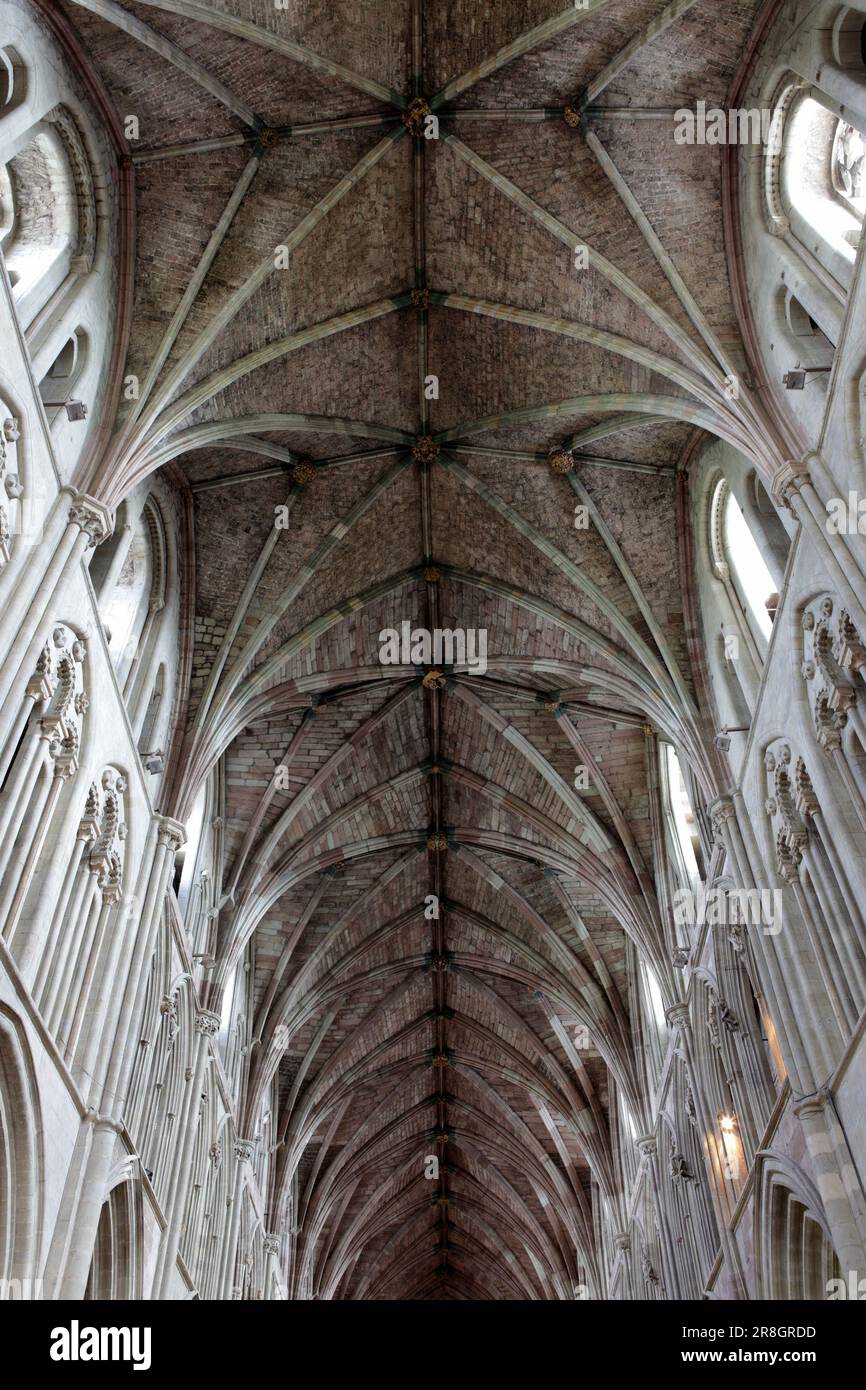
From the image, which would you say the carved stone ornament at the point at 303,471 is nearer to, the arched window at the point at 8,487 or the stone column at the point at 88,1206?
the arched window at the point at 8,487

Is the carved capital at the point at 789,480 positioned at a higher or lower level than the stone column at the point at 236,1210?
higher

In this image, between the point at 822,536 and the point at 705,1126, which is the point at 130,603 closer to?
the point at 822,536

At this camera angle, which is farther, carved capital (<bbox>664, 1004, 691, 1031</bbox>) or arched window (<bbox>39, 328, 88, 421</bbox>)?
carved capital (<bbox>664, 1004, 691, 1031</bbox>)

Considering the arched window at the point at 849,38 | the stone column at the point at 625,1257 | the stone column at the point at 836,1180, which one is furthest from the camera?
the stone column at the point at 625,1257

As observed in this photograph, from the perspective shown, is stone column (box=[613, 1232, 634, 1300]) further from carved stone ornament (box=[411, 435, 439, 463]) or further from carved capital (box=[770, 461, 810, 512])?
carved capital (box=[770, 461, 810, 512])

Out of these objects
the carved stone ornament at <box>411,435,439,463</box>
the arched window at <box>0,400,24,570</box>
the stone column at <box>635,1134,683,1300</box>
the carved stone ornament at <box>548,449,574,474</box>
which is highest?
the carved stone ornament at <box>411,435,439,463</box>

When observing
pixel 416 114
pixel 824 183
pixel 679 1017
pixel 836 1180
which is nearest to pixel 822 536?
pixel 824 183

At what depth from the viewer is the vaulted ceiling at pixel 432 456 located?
16.1 meters

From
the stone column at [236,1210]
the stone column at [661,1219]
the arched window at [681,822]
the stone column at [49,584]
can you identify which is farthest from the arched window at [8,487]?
the stone column at [661,1219]

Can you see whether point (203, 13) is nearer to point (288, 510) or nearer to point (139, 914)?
point (288, 510)

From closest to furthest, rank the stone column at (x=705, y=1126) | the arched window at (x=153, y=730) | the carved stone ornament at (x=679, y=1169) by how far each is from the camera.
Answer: the stone column at (x=705, y=1126)
the arched window at (x=153, y=730)
the carved stone ornament at (x=679, y=1169)

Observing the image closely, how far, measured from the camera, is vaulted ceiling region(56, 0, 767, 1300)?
16.1 metres

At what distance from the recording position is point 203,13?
1482 centimetres

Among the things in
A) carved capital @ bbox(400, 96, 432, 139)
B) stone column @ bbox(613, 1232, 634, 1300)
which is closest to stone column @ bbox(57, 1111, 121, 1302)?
carved capital @ bbox(400, 96, 432, 139)
